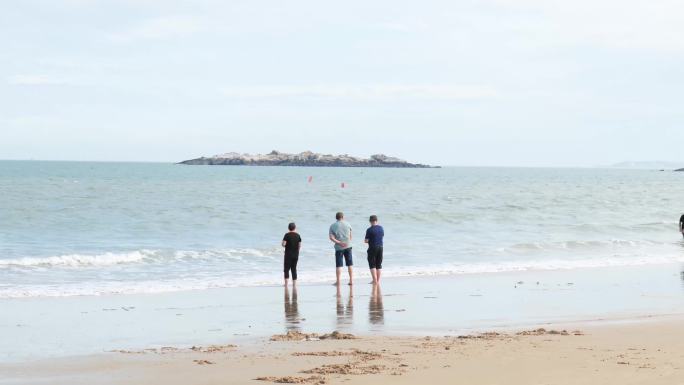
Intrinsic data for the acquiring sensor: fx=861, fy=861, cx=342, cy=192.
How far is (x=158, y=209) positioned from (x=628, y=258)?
29705mm

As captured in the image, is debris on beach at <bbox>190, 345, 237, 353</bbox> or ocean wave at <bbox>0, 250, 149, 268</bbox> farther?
ocean wave at <bbox>0, 250, 149, 268</bbox>

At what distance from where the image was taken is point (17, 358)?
9977mm

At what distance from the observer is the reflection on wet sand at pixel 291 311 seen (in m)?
12.7

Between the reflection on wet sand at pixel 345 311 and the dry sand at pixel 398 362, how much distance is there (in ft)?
5.19

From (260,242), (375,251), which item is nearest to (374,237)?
(375,251)

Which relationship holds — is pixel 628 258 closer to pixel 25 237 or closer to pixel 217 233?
pixel 217 233

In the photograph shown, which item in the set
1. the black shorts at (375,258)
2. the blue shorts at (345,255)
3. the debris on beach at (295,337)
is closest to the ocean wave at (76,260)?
the blue shorts at (345,255)

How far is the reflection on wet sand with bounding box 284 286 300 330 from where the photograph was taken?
12.7 m

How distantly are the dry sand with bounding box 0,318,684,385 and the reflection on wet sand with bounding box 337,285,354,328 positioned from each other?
1581 mm

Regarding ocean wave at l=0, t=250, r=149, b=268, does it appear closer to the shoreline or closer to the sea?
the sea

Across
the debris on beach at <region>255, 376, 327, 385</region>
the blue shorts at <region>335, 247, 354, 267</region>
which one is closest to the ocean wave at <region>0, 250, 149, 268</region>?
the blue shorts at <region>335, 247, 354, 267</region>

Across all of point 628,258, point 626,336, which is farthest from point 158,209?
point 626,336

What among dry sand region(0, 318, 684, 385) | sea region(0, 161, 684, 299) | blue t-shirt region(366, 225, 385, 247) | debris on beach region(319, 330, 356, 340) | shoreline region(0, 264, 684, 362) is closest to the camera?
dry sand region(0, 318, 684, 385)

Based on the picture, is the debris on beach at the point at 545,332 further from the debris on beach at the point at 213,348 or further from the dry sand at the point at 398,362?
the debris on beach at the point at 213,348
